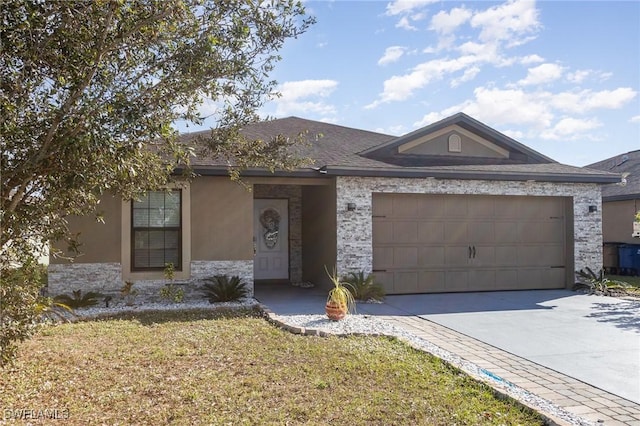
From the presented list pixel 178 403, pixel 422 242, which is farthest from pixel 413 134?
pixel 178 403

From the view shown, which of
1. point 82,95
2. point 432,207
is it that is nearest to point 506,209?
point 432,207

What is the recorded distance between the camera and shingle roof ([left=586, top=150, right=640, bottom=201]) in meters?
17.1

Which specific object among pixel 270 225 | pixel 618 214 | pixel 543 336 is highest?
pixel 618 214

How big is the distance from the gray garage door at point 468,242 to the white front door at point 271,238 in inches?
130

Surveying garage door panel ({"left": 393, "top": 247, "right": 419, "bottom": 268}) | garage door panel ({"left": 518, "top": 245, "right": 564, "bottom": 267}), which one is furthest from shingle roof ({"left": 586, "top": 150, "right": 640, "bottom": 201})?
garage door panel ({"left": 393, "top": 247, "right": 419, "bottom": 268})

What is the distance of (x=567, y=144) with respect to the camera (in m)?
18.9

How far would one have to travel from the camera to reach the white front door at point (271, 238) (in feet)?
42.2

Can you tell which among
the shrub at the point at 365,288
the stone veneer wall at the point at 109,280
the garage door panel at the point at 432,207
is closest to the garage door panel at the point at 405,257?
the garage door panel at the point at 432,207

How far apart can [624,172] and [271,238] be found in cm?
1657

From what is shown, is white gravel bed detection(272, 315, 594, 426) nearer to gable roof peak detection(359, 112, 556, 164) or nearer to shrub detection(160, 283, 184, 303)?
shrub detection(160, 283, 184, 303)

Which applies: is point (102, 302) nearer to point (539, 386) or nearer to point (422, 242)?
point (422, 242)

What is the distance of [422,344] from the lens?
20.9 ft

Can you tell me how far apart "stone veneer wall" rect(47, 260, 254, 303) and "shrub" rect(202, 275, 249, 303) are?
236 mm

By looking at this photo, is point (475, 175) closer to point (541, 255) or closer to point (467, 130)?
point (467, 130)
